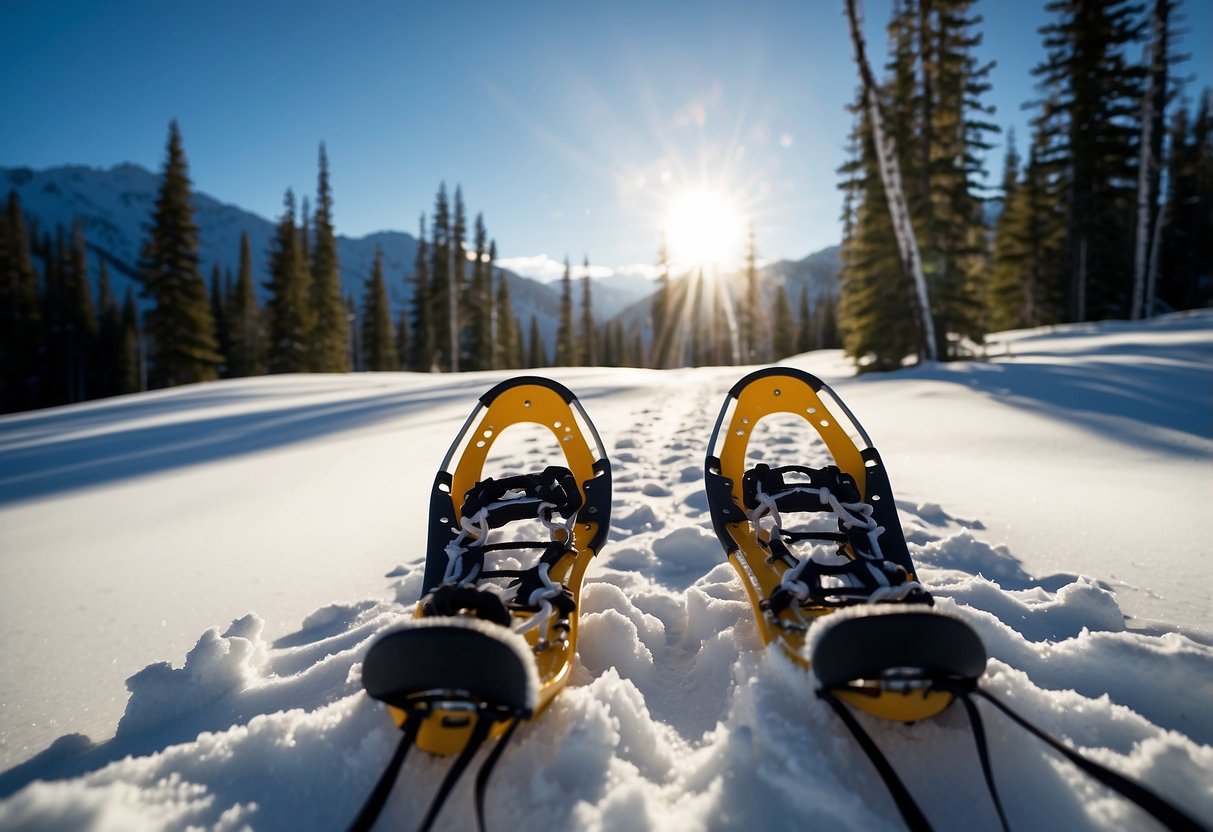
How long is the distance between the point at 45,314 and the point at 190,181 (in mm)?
24993

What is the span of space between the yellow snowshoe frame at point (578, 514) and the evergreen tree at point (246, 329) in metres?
40.2

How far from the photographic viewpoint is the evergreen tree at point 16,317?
103ft

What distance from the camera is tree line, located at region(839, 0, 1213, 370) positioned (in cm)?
1045

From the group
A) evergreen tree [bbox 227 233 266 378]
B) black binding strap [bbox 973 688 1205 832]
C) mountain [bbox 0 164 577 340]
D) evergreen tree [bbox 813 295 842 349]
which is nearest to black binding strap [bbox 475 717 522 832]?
black binding strap [bbox 973 688 1205 832]

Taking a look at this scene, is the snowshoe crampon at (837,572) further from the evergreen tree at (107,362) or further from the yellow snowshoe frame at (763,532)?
the evergreen tree at (107,362)

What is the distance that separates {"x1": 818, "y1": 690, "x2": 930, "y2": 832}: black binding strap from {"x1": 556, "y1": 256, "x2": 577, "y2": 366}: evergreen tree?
1695 inches

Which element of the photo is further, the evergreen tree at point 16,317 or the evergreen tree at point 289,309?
the evergreen tree at point 16,317

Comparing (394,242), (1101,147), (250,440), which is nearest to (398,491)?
(250,440)

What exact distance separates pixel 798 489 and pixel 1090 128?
2593 centimetres

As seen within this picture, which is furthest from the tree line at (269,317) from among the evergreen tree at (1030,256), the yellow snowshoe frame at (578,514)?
the yellow snowshoe frame at (578,514)

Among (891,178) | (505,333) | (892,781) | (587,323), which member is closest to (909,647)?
(892,781)

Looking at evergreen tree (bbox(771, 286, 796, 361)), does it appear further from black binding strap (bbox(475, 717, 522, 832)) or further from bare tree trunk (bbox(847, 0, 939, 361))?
black binding strap (bbox(475, 717, 522, 832))

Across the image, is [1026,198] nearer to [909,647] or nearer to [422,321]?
[909,647]

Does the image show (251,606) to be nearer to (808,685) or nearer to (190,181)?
(808,685)
